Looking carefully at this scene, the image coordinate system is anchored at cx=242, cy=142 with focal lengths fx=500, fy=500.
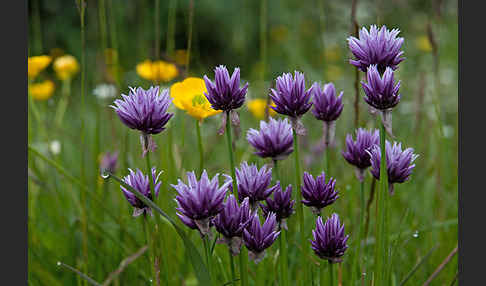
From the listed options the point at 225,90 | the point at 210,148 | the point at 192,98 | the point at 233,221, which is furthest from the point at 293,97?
the point at 210,148

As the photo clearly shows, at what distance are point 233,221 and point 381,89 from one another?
0.96ft

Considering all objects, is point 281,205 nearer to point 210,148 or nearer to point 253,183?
point 253,183

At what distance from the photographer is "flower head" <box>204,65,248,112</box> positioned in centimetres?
77

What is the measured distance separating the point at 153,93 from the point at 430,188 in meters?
1.48

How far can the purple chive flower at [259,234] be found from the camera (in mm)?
783

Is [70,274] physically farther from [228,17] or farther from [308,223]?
[228,17]

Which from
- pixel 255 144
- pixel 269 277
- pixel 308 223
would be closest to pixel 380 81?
pixel 255 144

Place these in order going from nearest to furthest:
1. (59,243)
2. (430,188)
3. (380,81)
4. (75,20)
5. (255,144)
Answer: (380,81), (255,144), (59,243), (430,188), (75,20)

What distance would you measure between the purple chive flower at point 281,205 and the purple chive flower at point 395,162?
0.52 feet

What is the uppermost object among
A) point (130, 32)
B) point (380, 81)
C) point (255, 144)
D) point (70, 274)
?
point (130, 32)

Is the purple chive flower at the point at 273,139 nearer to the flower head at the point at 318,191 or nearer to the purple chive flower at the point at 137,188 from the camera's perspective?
the flower head at the point at 318,191

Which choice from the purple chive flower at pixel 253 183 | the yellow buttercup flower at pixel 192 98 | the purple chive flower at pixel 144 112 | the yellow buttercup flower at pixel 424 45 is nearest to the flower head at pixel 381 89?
the purple chive flower at pixel 253 183

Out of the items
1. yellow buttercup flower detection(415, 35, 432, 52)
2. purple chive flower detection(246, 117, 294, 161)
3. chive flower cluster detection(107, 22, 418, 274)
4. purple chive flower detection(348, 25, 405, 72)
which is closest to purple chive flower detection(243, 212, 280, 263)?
chive flower cluster detection(107, 22, 418, 274)

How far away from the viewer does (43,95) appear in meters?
2.25
